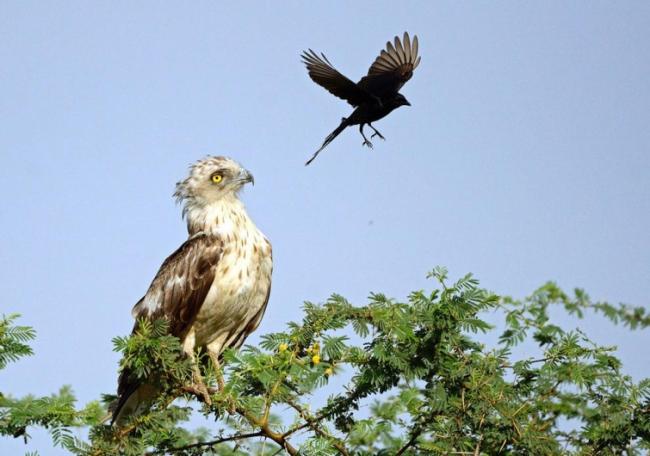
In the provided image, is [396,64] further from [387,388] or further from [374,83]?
[387,388]

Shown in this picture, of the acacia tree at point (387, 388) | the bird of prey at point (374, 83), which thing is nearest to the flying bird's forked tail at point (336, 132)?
the bird of prey at point (374, 83)

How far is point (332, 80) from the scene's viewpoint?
8.33m

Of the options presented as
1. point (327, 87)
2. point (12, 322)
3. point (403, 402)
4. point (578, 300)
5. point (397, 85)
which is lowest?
point (403, 402)

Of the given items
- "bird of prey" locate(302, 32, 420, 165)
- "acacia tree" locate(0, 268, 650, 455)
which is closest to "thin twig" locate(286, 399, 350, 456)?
"acacia tree" locate(0, 268, 650, 455)

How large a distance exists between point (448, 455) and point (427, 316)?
826 millimetres

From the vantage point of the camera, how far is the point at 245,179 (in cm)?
834

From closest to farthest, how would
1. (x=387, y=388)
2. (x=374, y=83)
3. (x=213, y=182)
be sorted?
(x=387, y=388) < (x=213, y=182) < (x=374, y=83)

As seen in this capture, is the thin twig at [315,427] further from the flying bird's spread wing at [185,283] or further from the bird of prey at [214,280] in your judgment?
the flying bird's spread wing at [185,283]

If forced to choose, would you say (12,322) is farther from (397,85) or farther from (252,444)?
(397,85)

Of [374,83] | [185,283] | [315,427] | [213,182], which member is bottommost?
[315,427]

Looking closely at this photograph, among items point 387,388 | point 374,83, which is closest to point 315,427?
point 387,388

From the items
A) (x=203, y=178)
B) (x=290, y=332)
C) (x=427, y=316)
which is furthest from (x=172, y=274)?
(x=427, y=316)

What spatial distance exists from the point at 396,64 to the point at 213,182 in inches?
110

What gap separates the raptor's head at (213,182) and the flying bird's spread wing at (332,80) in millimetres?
1190
